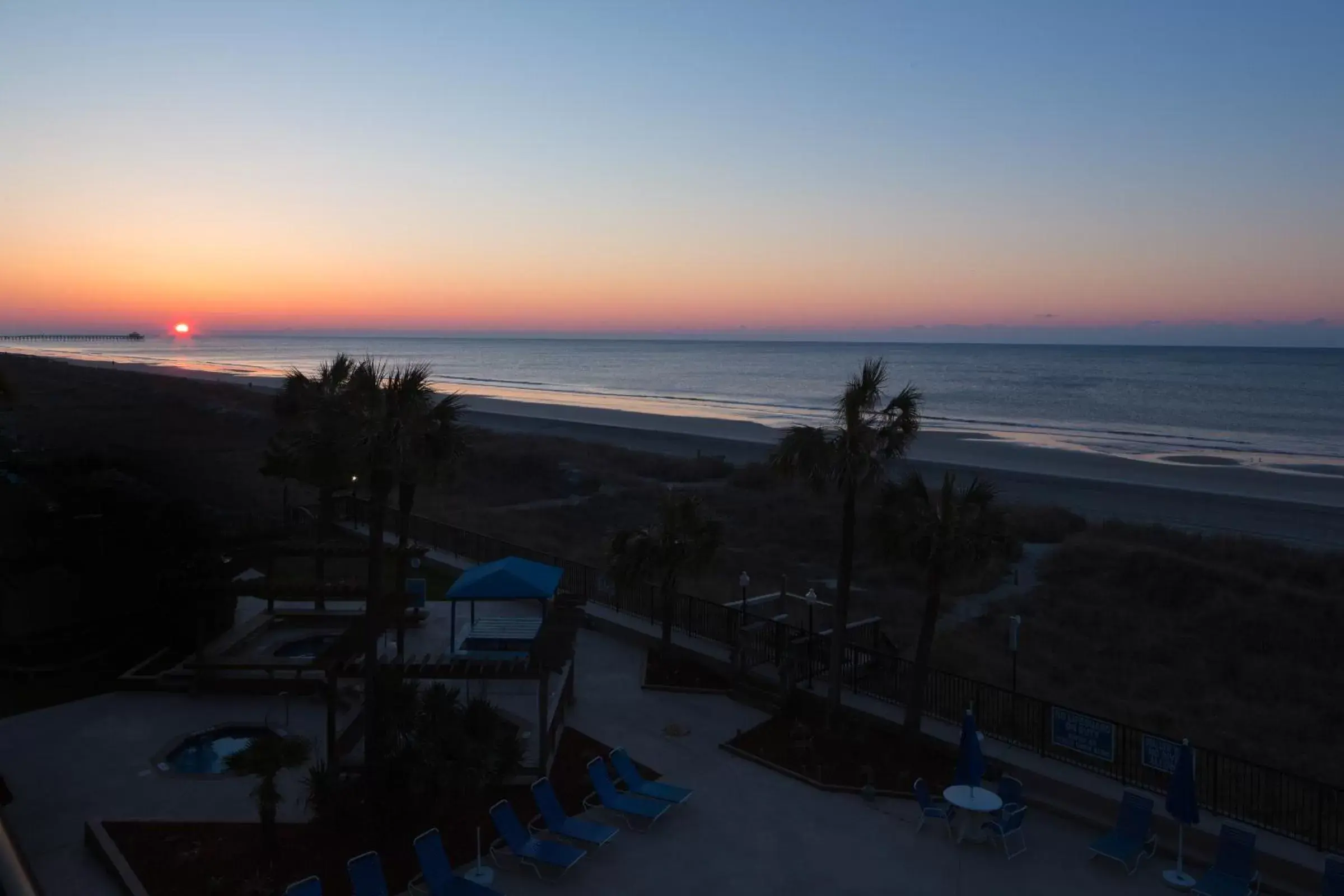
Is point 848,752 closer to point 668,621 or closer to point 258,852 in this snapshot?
point 668,621

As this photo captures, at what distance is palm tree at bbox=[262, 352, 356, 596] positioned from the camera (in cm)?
1065

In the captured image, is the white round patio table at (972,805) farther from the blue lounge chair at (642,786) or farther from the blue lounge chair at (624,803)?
the blue lounge chair at (624,803)

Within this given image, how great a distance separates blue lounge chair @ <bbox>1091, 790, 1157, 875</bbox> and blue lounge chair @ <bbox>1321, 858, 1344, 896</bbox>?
5.57 ft

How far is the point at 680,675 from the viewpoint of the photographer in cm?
1612

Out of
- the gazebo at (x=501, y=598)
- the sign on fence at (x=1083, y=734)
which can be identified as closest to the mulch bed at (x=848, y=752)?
the sign on fence at (x=1083, y=734)

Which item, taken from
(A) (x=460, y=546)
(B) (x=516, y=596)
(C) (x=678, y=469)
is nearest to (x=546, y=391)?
(C) (x=678, y=469)

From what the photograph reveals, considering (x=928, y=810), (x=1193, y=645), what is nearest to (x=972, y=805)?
(x=928, y=810)

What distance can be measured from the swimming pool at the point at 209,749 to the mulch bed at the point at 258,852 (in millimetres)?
1601

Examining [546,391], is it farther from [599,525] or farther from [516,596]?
[516,596]

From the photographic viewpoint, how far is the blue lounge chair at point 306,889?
7.98 meters

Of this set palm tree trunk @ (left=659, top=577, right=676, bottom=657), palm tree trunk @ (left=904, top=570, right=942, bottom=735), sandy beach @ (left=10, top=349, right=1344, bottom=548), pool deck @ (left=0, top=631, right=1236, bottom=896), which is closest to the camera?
pool deck @ (left=0, top=631, right=1236, bottom=896)

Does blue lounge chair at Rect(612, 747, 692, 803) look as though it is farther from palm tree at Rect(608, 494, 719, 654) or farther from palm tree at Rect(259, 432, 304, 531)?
palm tree at Rect(259, 432, 304, 531)

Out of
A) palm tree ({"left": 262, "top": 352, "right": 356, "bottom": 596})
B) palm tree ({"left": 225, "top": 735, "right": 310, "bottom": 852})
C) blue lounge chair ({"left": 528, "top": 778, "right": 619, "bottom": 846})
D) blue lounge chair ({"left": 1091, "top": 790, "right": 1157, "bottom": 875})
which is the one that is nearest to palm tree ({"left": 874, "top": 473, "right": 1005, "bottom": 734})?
blue lounge chair ({"left": 1091, "top": 790, "right": 1157, "bottom": 875})

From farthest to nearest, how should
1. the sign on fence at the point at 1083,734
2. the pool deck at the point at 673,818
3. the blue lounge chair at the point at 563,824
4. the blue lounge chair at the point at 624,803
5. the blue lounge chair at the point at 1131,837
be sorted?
the sign on fence at the point at 1083,734 < the blue lounge chair at the point at 624,803 < the blue lounge chair at the point at 563,824 < the blue lounge chair at the point at 1131,837 < the pool deck at the point at 673,818
